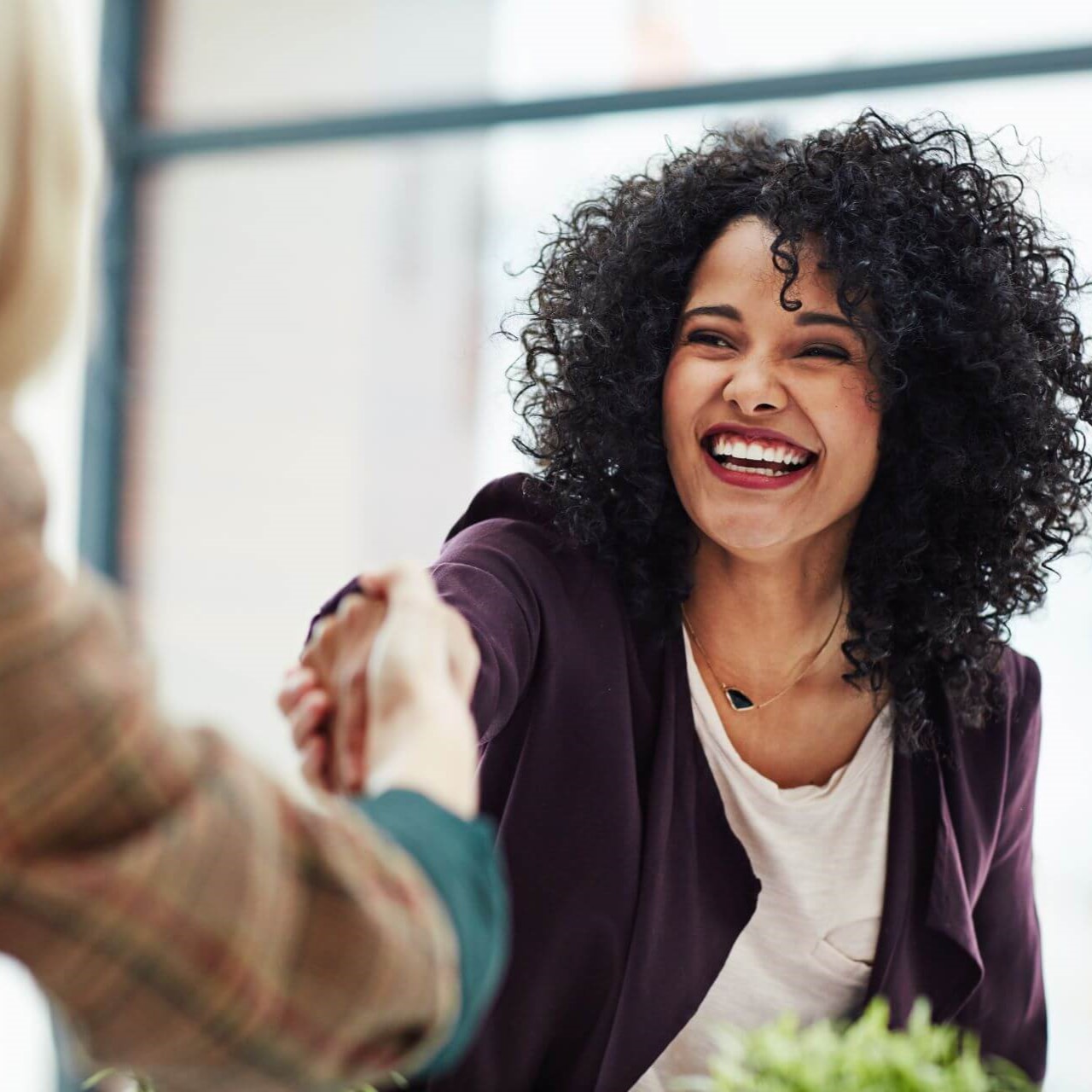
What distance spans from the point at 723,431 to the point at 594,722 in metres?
0.37

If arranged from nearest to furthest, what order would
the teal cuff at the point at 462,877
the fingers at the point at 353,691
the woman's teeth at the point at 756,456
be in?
the teal cuff at the point at 462,877 < the fingers at the point at 353,691 < the woman's teeth at the point at 756,456

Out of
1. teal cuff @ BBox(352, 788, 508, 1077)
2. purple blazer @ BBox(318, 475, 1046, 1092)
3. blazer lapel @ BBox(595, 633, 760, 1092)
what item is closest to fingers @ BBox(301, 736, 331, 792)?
teal cuff @ BBox(352, 788, 508, 1077)

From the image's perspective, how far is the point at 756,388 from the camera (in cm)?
158

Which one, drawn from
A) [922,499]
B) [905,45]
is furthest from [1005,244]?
[905,45]

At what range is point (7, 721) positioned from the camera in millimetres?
679

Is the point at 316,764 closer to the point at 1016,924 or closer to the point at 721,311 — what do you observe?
the point at 721,311

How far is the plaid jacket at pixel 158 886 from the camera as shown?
0.68 metres

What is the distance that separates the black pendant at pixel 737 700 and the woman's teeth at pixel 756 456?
0.28 m

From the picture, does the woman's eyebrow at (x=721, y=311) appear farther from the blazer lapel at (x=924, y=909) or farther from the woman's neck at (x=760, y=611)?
the blazer lapel at (x=924, y=909)

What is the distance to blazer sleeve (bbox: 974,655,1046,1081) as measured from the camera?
1.76 m

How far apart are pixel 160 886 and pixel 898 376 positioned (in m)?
1.20

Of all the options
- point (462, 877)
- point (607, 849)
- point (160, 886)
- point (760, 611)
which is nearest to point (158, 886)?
point (160, 886)

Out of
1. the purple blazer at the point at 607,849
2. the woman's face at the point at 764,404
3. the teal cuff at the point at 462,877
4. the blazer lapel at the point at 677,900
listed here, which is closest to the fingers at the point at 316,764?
the teal cuff at the point at 462,877

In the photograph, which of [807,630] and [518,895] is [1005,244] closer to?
[807,630]
